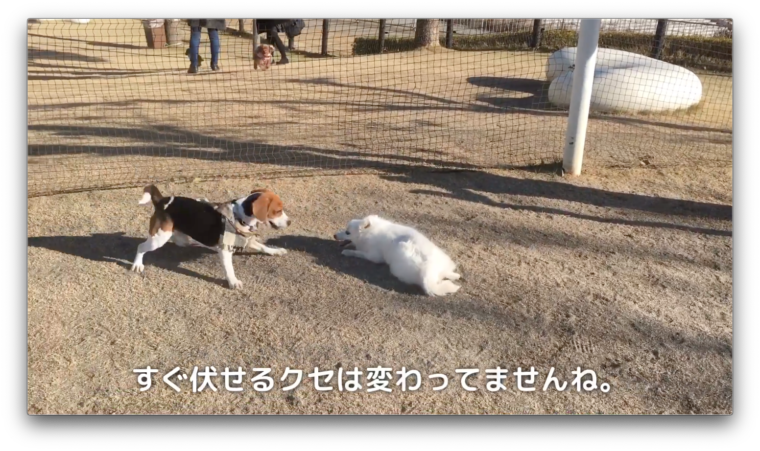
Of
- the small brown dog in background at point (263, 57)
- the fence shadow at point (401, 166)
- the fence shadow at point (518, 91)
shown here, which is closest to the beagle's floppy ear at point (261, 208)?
the fence shadow at point (401, 166)

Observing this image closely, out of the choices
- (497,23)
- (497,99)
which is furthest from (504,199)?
(497,23)

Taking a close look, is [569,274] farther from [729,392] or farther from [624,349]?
[729,392]

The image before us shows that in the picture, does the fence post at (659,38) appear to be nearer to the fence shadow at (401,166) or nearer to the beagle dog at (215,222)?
the fence shadow at (401,166)

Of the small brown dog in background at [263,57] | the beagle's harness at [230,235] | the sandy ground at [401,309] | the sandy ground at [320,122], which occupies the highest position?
the small brown dog in background at [263,57]

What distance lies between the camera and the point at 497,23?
12859 mm

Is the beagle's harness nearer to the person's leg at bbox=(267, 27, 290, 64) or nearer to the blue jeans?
the blue jeans

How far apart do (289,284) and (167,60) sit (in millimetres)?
11361

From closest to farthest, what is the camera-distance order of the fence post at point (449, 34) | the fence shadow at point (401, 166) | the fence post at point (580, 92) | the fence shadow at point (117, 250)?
the fence shadow at point (117, 250) → the fence shadow at point (401, 166) → the fence post at point (580, 92) → the fence post at point (449, 34)

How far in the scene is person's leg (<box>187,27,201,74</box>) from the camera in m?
11.0

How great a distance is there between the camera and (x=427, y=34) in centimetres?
1412

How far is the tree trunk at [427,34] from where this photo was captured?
46.0ft

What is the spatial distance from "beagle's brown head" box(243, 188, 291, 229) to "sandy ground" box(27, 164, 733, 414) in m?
0.32

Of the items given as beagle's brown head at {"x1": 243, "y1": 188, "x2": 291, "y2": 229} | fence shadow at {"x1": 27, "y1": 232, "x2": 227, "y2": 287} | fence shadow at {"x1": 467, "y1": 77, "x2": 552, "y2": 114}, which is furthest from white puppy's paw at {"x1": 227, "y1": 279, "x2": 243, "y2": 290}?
fence shadow at {"x1": 467, "y1": 77, "x2": 552, "y2": 114}

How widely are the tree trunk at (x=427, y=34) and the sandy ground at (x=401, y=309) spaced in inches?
379
